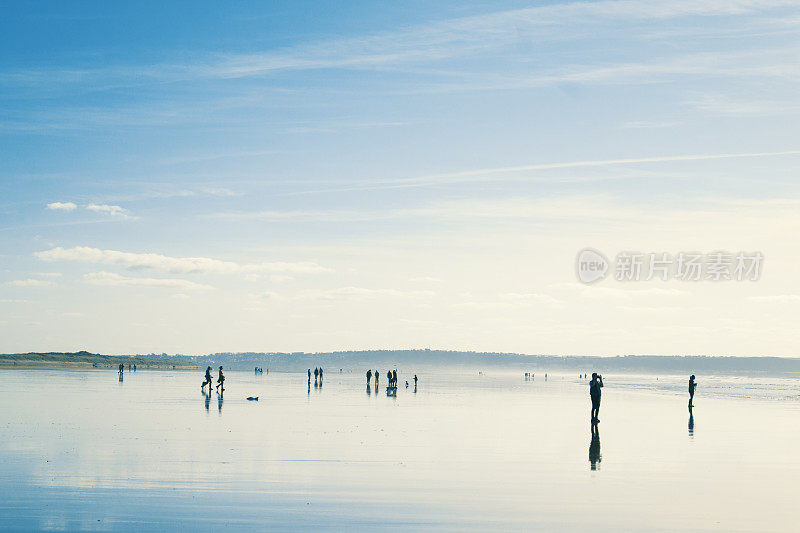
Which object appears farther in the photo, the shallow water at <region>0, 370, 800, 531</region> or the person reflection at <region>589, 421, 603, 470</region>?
the person reflection at <region>589, 421, 603, 470</region>

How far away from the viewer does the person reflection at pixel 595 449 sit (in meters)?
21.9

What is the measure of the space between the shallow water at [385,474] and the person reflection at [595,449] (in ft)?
0.33

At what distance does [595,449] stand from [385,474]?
858 cm

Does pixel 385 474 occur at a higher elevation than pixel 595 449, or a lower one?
higher

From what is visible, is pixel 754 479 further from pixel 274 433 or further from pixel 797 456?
pixel 274 433

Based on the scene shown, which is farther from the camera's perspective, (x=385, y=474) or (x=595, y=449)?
(x=595, y=449)

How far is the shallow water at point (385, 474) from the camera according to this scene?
14.2m

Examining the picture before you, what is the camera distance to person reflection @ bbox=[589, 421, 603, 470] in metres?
21.9

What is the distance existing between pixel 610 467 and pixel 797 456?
714cm

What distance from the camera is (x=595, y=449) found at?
25047 millimetres

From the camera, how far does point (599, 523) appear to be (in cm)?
1386

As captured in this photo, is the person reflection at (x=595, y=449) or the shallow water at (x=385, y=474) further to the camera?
the person reflection at (x=595, y=449)

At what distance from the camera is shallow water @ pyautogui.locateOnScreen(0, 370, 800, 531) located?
1418 centimetres

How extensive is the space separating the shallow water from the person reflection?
0.33 feet
